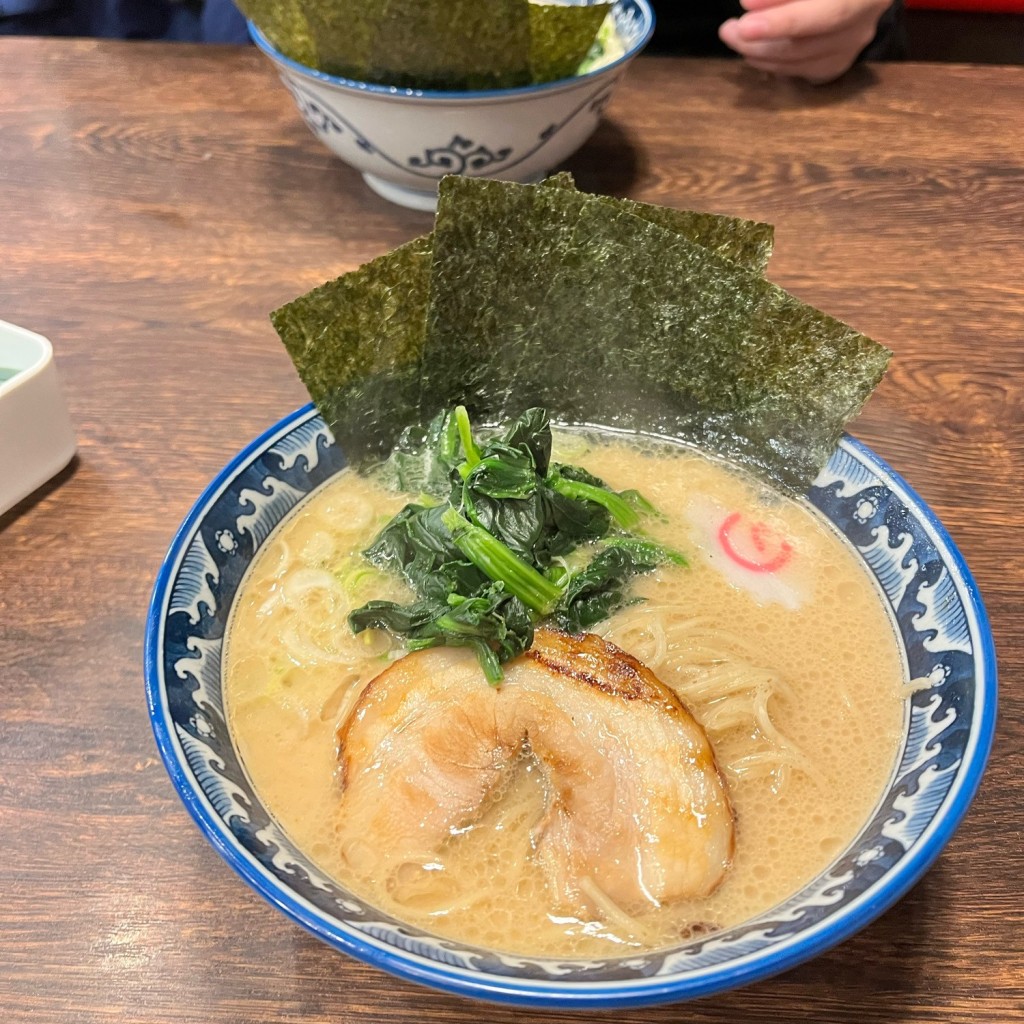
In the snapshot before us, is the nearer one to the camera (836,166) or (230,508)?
(230,508)

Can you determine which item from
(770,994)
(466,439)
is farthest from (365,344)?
(770,994)

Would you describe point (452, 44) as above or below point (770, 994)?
above

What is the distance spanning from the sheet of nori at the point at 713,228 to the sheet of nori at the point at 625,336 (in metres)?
0.02

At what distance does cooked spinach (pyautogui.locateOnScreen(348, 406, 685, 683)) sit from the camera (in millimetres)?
1283

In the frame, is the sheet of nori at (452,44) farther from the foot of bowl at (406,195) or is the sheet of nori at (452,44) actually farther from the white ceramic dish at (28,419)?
the white ceramic dish at (28,419)

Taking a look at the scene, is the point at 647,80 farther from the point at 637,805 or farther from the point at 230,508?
the point at 637,805

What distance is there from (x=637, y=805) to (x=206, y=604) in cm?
60

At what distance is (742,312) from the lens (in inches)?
57.2

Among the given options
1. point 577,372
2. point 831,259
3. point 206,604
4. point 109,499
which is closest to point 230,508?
point 206,604

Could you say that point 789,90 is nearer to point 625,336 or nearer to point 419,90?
point 419,90

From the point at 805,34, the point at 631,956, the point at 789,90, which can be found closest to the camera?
the point at 631,956

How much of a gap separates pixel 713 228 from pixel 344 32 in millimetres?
976

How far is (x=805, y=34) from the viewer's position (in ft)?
8.52

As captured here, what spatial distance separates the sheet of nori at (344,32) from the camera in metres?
1.89
